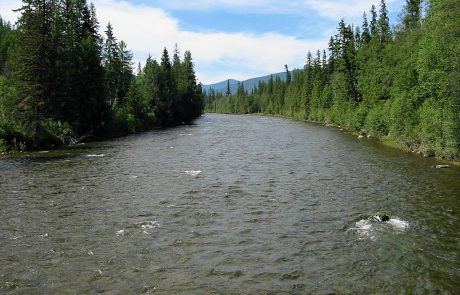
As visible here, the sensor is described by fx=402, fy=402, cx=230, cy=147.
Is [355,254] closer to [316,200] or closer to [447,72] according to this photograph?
[316,200]

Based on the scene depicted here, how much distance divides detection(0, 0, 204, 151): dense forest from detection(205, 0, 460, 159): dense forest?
1648 inches

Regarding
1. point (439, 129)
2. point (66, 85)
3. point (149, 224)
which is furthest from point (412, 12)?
point (149, 224)

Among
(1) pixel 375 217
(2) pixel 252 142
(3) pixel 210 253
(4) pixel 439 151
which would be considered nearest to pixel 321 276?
(3) pixel 210 253

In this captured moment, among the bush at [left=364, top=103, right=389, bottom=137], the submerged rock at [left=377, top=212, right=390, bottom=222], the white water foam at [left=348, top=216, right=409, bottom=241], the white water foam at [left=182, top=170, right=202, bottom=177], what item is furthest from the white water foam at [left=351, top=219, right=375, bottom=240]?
the bush at [left=364, top=103, right=389, bottom=137]

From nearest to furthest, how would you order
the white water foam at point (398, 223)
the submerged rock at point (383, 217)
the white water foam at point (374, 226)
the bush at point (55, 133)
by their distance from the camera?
1. the white water foam at point (374, 226)
2. the white water foam at point (398, 223)
3. the submerged rock at point (383, 217)
4. the bush at point (55, 133)

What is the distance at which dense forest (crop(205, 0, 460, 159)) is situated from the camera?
35.0 metres

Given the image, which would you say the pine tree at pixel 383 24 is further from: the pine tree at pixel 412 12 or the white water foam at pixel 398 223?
the white water foam at pixel 398 223

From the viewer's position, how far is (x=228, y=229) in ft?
63.7

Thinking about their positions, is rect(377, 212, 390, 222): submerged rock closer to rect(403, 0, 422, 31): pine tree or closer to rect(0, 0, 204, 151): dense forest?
rect(0, 0, 204, 151): dense forest

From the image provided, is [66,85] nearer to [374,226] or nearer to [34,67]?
[34,67]

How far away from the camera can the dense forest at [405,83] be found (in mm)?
35031

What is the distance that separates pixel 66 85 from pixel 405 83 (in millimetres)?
45262

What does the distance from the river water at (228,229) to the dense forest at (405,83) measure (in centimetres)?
590

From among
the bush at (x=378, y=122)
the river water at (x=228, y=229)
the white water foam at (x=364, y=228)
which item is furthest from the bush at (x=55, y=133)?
the bush at (x=378, y=122)
